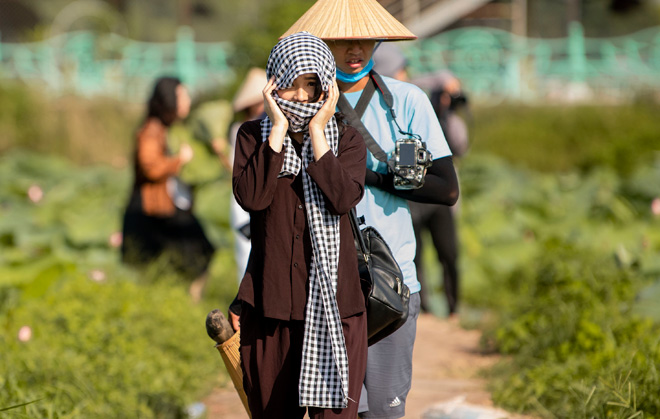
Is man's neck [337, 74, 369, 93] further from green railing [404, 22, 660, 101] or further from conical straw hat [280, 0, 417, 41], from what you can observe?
green railing [404, 22, 660, 101]

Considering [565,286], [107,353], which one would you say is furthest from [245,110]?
[565,286]

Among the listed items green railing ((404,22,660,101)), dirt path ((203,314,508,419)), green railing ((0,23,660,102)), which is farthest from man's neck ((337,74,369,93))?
green railing ((404,22,660,101))

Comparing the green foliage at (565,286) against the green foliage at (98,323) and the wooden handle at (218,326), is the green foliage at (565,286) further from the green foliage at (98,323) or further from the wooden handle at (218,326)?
the green foliage at (98,323)

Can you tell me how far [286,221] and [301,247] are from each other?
0.09 metres

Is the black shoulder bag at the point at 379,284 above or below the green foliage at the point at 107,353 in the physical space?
above

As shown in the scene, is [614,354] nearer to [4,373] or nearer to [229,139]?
[229,139]

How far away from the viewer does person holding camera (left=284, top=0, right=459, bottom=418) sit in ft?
10.0

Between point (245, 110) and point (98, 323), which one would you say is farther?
point (245, 110)

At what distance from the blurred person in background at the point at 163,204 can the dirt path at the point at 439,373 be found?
1459 millimetres

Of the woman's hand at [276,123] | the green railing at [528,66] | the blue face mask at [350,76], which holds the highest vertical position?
the green railing at [528,66]

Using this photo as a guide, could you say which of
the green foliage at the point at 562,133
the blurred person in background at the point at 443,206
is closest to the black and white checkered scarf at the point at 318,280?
the blurred person in background at the point at 443,206

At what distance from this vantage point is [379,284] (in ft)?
9.22

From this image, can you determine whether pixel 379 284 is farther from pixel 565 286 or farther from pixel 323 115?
pixel 565 286

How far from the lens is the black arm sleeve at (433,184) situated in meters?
3.05
